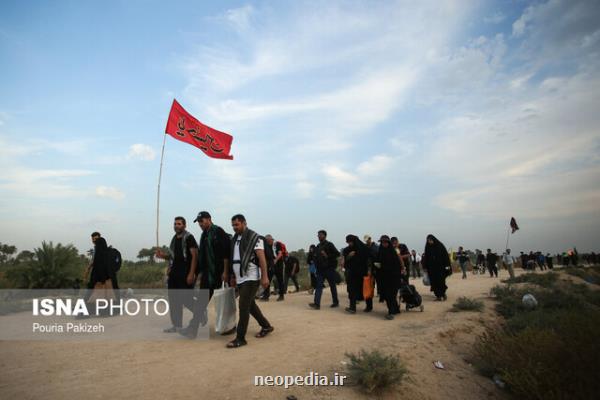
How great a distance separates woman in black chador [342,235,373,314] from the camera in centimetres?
892

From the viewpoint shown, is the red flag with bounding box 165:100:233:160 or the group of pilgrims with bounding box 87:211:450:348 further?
the red flag with bounding box 165:100:233:160

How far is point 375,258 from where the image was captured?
912 cm

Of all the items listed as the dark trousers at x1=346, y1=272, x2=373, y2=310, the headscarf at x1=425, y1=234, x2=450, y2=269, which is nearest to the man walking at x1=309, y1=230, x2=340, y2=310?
the dark trousers at x1=346, y1=272, x2=373, y2=310

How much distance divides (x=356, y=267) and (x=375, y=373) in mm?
4910

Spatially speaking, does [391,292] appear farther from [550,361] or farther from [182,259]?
[182,259]

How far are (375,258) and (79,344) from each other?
6.68 m

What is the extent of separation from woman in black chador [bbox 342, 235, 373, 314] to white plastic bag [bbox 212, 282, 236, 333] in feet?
12.1

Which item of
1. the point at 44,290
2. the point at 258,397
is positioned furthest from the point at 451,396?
the point at 44,290

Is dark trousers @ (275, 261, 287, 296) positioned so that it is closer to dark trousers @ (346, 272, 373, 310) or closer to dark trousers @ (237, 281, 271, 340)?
dark trousers @ (346, 272, 373, 310)

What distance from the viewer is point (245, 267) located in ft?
18.1

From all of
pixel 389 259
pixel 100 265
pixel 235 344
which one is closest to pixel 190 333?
pixel 235 344

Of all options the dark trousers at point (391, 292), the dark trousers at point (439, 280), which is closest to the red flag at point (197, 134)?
the dark trousers at point (391, 292)

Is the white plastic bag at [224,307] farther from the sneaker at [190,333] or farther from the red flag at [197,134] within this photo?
the red flag at [197,134]

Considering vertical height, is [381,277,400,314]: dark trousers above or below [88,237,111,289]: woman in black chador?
below
